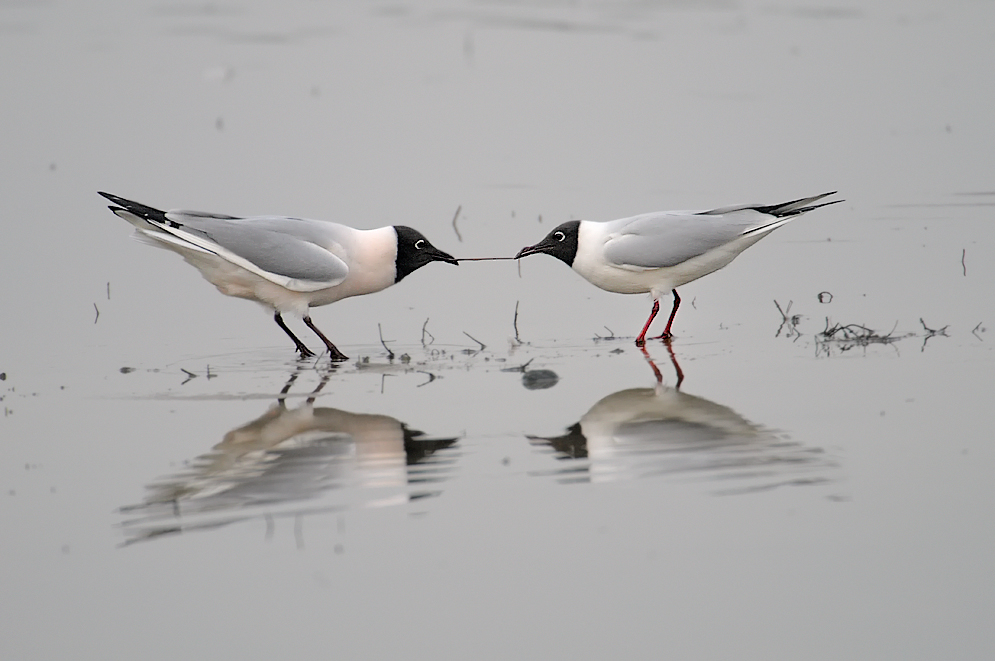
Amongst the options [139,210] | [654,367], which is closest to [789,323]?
[654,367]

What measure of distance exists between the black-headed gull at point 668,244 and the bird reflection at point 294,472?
279 cm

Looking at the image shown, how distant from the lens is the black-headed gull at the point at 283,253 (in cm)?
850

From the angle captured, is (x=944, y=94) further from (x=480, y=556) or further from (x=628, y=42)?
(x=480, y=556)

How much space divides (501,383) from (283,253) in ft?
6.31

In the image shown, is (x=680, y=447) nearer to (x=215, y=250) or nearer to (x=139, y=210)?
(x=215, y=250)

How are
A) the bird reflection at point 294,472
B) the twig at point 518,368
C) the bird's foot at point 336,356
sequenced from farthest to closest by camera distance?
the bird's foot at point 336,356 < the twig at point 518,368 < the bird reflection at point 294,472

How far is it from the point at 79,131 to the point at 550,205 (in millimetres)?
5960

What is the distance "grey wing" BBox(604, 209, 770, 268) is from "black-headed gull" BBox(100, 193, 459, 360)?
136cm

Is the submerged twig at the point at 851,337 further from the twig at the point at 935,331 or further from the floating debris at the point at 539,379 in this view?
the floating debris at the point at 539,379

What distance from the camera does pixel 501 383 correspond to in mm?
7492

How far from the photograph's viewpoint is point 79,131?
14922mm

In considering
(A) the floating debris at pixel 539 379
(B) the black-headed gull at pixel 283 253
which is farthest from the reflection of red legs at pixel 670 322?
(B) the black-headed gull at pixel 283 253

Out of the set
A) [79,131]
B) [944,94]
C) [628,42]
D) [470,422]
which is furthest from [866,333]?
[628,42]

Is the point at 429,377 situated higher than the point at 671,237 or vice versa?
the point at 671,237
